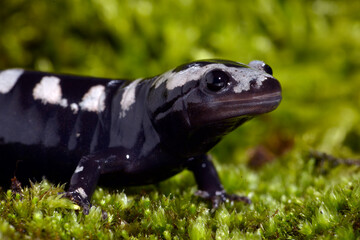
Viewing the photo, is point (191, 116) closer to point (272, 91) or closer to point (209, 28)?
point (272, 91)

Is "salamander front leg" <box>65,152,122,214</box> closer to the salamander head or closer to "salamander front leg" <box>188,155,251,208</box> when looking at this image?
the salamander head

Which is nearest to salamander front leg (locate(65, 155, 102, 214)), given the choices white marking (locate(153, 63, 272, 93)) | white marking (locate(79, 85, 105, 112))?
white marking (locate(79, 85, 105, 112))

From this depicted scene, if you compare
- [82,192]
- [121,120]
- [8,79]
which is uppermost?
[8,79]

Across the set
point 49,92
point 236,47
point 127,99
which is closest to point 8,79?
point 49,92

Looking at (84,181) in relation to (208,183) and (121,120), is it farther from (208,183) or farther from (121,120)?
(208,183)

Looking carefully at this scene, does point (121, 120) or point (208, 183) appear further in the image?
point (208, 183)

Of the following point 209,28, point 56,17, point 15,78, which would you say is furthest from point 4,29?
point 15,78

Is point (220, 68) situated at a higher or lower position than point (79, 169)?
higher

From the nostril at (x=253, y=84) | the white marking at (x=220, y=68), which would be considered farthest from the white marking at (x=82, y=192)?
the nostril at (x=253, y=84)
